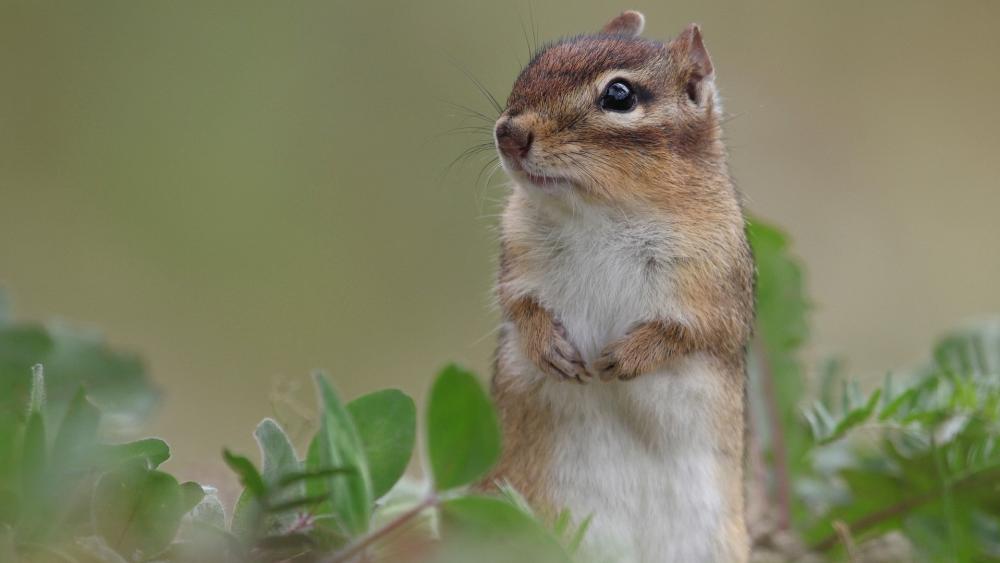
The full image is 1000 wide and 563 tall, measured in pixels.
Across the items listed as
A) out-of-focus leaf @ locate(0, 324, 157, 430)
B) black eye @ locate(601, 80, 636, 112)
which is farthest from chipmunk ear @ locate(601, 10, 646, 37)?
out-of-focus leaf @ locate(0, 324, 157, 430)

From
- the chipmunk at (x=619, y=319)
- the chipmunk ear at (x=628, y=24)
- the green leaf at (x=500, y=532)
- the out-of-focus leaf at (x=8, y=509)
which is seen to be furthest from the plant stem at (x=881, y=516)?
the out-of-focus leaf at (x=8, y=509)

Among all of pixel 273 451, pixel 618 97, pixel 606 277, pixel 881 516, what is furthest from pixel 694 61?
pixel 273 451

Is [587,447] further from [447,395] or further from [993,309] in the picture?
[993,309]

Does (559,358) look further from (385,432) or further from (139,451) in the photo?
(139,451)

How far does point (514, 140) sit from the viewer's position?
204cm

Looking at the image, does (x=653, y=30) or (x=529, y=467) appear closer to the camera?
(x=529, y=467)

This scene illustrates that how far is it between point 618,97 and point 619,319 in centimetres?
39

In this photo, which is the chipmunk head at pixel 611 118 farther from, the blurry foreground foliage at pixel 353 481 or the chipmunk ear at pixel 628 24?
the blurry foreground foliage at pixel 353 481

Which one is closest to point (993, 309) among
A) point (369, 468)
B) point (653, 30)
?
point (653, 30)

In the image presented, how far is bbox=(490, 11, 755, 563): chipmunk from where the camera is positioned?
2.07 meters

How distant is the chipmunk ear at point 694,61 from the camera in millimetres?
2371

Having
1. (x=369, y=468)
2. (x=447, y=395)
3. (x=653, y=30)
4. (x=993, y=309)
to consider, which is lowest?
(x=993, y=309)

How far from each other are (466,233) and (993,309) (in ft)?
7.77

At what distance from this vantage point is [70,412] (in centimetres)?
116
